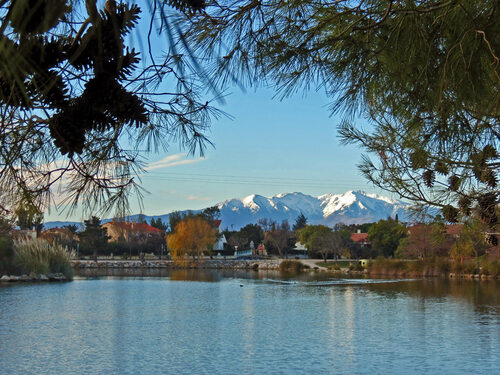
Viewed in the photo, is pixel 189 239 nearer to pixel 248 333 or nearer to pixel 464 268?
pixel 464 268

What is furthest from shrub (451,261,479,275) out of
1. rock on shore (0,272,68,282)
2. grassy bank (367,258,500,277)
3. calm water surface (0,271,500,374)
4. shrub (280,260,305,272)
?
rock on shore (0,272,68,282)

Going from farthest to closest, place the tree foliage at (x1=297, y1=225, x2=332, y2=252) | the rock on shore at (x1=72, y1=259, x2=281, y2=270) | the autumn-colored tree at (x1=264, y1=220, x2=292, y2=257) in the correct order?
the autumn-colored tree at (x1=264, y1=220, x2=292, y2=257)
the tree foliage at (x1=297, y1=225, x2=332, y2=252)
the rock on shore at (x1=72, y1=259, x2=281, y2=270)

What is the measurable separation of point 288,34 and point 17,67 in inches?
105

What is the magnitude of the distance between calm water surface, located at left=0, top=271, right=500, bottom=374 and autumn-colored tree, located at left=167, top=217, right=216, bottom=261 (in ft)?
93.2

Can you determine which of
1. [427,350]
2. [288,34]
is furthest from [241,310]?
[288,34]

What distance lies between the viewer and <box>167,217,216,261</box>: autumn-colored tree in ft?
174

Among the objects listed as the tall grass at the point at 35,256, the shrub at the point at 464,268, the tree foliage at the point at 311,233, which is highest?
the tree foliage at the point at 311,233

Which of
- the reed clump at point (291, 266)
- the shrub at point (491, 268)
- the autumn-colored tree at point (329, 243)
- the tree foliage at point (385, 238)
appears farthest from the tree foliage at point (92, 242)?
the shrub at point (491, 268)

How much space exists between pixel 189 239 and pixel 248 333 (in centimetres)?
3904

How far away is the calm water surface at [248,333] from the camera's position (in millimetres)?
11055

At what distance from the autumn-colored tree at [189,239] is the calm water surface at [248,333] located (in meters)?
28.4

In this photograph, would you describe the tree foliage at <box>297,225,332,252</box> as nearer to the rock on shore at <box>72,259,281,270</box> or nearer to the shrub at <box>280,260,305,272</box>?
the rock on shore at <box>72,259,281,270</box>

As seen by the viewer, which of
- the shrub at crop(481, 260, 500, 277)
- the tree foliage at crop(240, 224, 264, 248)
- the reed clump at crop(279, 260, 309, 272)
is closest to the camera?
the shrub at crop(481, 260, 500, 277)

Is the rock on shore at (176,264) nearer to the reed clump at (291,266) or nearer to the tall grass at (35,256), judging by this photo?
the reed clump at (291,266)
